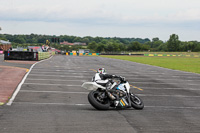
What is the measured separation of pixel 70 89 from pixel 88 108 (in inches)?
225

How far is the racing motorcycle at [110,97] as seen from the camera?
10675 millimetres

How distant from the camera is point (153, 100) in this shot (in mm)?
14133

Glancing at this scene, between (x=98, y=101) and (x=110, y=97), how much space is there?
45 centimetres

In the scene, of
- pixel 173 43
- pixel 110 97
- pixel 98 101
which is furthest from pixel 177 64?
pixel 173 43

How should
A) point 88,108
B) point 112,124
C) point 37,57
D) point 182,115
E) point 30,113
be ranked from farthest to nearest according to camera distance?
1. point 37,57
2. point 88,108
3. point 182,115
4. point 30,113
5. point 112,124

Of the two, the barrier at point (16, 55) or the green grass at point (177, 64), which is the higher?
the barrier at point (16, 55)

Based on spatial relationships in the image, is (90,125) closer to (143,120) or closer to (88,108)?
(143,120)

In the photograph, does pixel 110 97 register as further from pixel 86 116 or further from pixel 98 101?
pixel 86 116

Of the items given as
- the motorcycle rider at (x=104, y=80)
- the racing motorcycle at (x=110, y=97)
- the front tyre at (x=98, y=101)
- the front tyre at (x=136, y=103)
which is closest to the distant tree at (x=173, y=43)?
the front tyre at (x=136, y=103)

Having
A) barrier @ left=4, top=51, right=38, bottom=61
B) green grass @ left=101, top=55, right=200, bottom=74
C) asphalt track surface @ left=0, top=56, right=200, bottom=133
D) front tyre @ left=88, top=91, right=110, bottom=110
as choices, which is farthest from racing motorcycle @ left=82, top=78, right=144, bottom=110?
barrier @ left=4, top=51, right=38, bottom=61

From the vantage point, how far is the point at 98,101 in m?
10.8

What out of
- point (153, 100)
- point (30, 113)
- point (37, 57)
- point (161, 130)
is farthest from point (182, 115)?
point (37, 57)

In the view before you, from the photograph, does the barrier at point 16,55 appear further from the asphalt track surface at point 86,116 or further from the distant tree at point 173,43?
the distant tree at point 173,43

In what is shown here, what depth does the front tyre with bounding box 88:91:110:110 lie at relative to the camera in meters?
10.6
